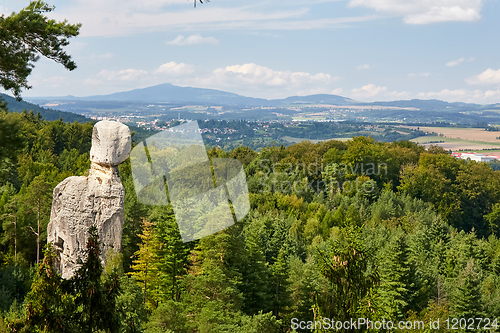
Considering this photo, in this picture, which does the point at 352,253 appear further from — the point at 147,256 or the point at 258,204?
the point at 258,204

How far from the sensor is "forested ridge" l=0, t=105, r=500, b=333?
1052cm

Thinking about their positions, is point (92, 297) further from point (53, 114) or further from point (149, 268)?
point (53, 114)

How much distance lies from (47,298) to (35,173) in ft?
132

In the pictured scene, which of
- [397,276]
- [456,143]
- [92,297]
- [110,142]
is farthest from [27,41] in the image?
[456,143]

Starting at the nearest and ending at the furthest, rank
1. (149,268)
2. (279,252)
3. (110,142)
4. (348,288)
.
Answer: (348,288) → (110,142) → (149,268) → (279,252)

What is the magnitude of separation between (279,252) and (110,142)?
1383cm

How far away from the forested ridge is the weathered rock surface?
3535 millimetres

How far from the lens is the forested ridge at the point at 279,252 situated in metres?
10.5

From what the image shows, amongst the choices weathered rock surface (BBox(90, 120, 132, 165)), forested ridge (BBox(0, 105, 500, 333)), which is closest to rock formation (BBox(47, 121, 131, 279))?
weathered rock surface (BBox(90, 120, 132, 165))

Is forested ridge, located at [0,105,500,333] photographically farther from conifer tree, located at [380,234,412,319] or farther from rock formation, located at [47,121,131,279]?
rock formation, located at [47,121,131,279]

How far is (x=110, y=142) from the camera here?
67.3 feet

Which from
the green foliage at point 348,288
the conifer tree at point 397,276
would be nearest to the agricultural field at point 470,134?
the conifer tree at point 397,276

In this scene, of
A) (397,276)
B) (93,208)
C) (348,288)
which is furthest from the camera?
(397,276)

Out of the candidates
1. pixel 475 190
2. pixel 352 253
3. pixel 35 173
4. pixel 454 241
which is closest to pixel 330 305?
pixel 352 253
